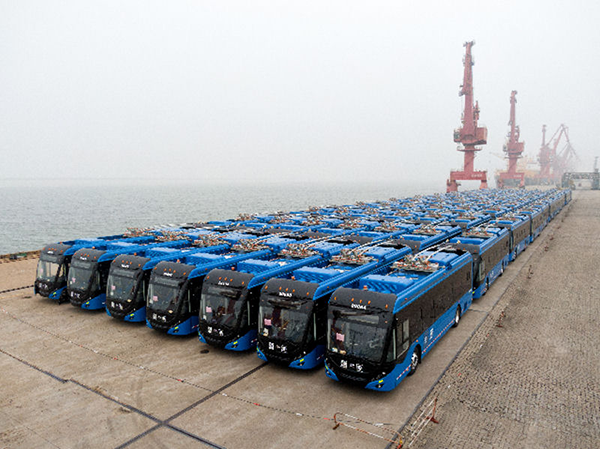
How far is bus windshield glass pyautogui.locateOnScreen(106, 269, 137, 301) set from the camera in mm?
17344

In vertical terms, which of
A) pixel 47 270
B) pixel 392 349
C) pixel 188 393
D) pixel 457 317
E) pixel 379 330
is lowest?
pixel 188 393

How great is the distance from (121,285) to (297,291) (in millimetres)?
8875

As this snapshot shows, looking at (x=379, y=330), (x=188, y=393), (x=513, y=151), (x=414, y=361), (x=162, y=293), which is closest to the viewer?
(x=379, y=330)

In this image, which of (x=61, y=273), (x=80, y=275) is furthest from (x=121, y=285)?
(x=61, y=273)

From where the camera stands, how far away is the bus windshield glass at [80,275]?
1917cm

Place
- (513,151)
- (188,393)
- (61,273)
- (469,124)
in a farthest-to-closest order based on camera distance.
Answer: (513,151) → (469,124) → (61,273) → (188,393)

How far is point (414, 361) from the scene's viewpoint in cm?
1309

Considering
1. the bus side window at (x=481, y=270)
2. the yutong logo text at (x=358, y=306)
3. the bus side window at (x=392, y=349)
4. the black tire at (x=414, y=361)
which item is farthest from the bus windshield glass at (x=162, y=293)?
the bus side window at (x=481, y=270)

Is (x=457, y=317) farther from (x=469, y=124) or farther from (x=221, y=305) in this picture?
(x=469, y=124)

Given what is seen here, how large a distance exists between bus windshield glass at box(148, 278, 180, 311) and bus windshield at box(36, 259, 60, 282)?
24.8 feet

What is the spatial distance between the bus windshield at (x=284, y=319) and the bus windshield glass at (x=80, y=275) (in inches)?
410

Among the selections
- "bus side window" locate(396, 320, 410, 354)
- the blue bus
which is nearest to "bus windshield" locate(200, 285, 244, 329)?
the blue bus

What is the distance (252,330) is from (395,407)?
5.72 m

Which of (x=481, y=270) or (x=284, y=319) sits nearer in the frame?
(x=284, y=319)
